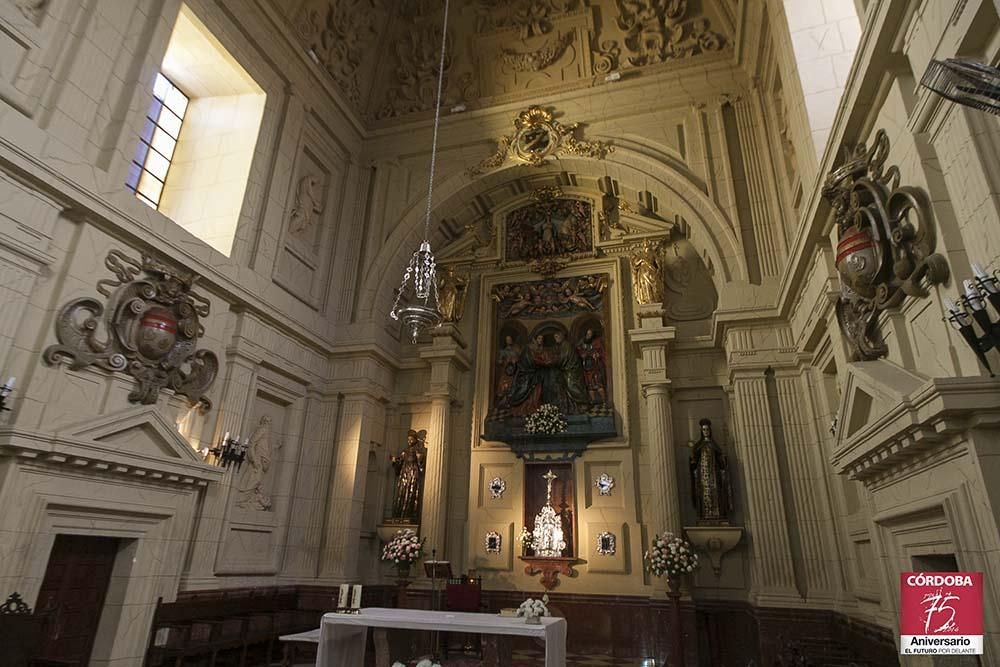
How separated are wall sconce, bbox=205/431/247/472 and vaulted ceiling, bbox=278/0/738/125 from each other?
281 inches

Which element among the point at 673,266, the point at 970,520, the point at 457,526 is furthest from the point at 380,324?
the point at 970,520

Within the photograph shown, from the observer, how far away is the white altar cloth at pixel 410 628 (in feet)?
18.2

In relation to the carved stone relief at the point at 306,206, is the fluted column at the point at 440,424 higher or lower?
lower

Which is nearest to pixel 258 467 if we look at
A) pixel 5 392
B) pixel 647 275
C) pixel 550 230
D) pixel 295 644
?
pixel 295 644

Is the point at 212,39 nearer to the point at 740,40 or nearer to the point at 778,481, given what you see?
the point at 740,40

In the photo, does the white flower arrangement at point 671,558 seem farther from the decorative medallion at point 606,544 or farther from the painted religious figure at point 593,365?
the painted religious figure at point 593,365

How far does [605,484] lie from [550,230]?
208 inches

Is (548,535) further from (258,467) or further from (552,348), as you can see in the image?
(258,467)

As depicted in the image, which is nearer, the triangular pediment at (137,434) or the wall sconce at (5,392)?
the wall sconce at (5,392)

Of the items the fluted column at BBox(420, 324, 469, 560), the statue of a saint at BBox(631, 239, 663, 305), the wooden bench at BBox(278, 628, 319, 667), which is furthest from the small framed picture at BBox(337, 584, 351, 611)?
the statue of a saint at BBox(631, 239, 663, 305)

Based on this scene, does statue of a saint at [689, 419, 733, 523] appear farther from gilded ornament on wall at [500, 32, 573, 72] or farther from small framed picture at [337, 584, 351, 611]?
gilded ornament on wall at [500, 32, 573, 72]

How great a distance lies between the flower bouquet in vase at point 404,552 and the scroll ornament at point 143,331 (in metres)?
3.80

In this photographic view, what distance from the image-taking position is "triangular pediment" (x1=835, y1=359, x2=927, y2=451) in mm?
4387

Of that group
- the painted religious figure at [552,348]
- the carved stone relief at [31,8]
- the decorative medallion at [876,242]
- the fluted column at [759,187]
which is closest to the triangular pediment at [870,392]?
the decorative medallion at [876,242]
